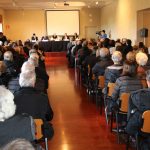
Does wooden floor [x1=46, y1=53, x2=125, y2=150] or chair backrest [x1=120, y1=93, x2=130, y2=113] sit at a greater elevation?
chair backrest [x1=120, y1=93, x2=130, y2=113]

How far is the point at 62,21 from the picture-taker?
78.0 feet

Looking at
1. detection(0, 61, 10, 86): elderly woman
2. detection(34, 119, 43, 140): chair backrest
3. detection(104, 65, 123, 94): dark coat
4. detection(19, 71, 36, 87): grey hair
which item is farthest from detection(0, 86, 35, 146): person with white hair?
detection(104, 65, 123, 94): dark coat

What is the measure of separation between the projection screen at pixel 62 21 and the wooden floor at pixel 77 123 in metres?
15.2

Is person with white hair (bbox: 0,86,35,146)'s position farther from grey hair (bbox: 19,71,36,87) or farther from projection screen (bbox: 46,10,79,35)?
projection screen (bbox: 46,10,79,35)

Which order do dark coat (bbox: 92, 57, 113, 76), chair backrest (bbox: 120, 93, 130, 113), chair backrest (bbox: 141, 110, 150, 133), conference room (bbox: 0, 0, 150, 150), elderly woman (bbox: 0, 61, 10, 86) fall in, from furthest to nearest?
dark coat (bbox: 92, 57, 113, 76) → elderly woman (bbox: 0, 61, 10, 86) → chair backrest (bbox: 120, 93, 130, 113) → chair backrest (bbox: 141, 110, 150, 133) → conference room (bbox: 0, 0, 150, 150)

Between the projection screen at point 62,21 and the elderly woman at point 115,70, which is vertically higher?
the projection screen at point 62,21

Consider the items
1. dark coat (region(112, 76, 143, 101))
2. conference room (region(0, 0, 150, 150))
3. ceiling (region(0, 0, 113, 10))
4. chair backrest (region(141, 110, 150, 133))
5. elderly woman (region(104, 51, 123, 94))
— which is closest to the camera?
conference room (region(0, 0, 150, 150))

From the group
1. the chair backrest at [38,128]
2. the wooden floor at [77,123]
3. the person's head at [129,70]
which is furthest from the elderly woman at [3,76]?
A: the chair backrest at [38,128]

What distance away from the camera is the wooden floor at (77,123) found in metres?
4.53

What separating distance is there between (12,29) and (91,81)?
1803 centimetres

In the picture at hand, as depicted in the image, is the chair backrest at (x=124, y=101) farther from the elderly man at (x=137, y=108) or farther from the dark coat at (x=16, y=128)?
the dark coat at (x=16, y=128)

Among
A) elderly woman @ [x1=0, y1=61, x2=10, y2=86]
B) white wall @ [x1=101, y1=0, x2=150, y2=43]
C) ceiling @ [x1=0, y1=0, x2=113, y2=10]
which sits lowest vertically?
elderly woman @ [x1=0, y1=61, x2=10, y2=86]

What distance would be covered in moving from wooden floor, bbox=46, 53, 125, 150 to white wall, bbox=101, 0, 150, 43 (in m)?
6.09

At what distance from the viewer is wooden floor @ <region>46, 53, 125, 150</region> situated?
14.9 ft
